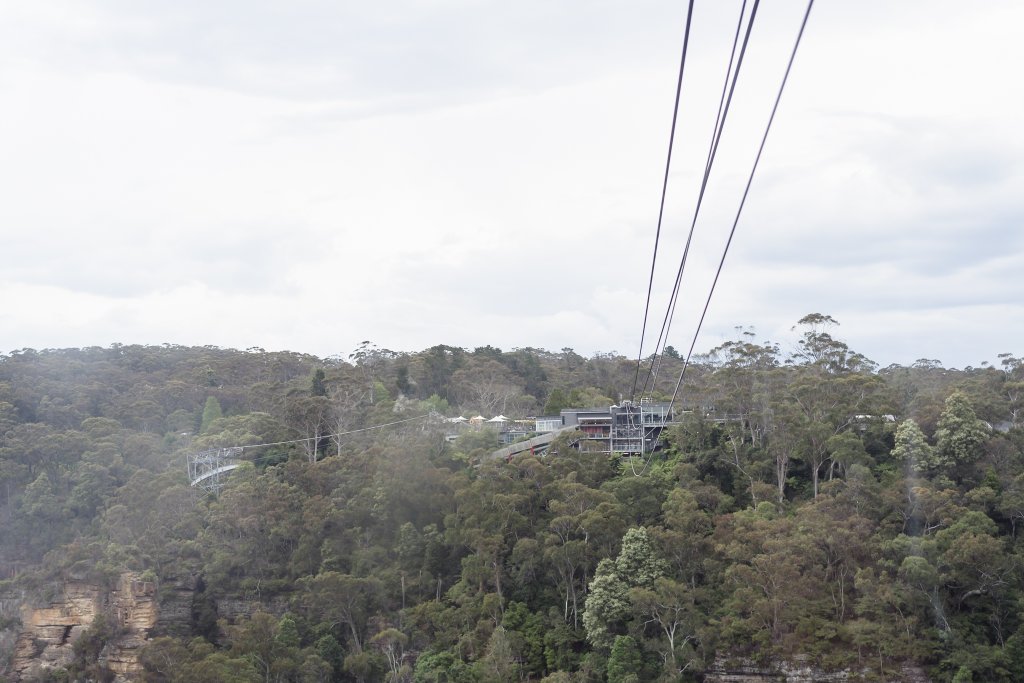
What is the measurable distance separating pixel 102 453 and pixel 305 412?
6557 mm

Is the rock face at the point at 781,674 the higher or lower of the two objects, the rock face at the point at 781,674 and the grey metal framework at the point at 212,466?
the lower

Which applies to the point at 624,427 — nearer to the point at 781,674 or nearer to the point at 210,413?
the point at 781,674

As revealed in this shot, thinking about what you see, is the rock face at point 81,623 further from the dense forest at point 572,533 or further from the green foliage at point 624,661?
the green foliage at point 624,661

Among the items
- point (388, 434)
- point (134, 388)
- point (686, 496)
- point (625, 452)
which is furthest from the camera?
point (134, 388)

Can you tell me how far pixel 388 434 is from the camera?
31.0m

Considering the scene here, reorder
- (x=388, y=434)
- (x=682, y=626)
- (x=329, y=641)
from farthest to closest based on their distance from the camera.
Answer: (x=388, y=434) < (x=329, y=641) < (x=682, y=626)

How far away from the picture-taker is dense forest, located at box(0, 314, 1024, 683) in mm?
19734

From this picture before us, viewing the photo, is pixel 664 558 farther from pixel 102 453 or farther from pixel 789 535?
pixel 102 453

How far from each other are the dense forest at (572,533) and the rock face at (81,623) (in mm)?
392

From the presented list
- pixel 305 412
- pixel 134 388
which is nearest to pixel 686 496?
pixel 305 412

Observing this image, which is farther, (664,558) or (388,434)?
(388,434)

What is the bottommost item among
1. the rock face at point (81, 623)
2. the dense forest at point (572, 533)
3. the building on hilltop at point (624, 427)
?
the rock face at point (81, 623)

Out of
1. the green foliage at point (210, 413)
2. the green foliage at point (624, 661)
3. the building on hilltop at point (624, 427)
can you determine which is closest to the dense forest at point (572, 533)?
the green foliage at point (624, 661)

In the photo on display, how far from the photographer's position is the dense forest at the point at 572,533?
19734 mm
